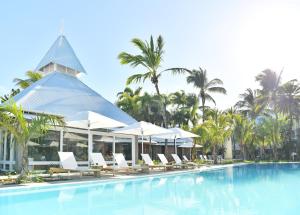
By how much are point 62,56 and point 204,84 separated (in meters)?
17.6

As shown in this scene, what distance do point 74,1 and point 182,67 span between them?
856cm

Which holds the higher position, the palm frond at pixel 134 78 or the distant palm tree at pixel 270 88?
the distant palm tree at pixel 270 88

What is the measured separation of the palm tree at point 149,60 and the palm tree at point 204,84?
14.0 meters

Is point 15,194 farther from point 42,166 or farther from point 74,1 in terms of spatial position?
point 74,1

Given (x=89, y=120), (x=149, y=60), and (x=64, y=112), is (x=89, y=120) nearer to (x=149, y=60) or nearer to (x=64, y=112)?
(x=64, y=112)

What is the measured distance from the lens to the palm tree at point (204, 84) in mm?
35281

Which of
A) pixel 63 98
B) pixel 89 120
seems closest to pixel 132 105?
pixel 63 98

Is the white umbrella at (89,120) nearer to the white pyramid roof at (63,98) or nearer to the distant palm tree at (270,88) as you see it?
the white pyramid roof at (63,98)

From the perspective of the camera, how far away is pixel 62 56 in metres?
22.1

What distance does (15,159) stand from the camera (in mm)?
14328

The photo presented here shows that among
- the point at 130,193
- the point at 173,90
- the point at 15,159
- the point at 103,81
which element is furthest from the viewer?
the point at 173,90

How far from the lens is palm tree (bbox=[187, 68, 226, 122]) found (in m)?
35.3

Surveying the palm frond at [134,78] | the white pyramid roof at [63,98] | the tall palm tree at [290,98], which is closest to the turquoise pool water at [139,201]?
the white pyramid roof at [63,98]

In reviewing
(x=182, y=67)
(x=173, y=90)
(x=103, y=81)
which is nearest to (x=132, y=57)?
(x=182, y=67)
